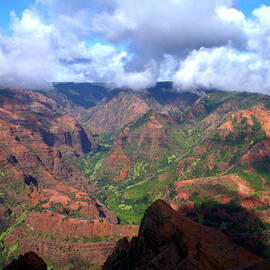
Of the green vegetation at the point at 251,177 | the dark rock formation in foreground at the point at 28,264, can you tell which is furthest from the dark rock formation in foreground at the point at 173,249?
the green vegetation at the point at 251,177

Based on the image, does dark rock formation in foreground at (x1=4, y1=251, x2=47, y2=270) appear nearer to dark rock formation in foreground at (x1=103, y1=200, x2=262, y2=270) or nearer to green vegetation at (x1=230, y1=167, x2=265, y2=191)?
dark rock formation in foreground at (x1=103, y1=200, x2=262, y2=270)

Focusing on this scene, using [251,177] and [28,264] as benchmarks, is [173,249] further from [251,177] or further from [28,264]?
[251,177]

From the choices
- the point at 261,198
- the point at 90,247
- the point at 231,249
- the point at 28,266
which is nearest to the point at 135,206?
the point at 90,247

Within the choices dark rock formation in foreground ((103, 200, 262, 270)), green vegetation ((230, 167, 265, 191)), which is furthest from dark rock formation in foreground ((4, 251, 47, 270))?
green vegetation ((230, 167, 265, 191))

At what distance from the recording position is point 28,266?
1580 inches

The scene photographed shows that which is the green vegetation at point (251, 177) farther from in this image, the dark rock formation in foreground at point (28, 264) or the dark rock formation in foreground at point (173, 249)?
the dark rock formation in foreground at point (28, 264)

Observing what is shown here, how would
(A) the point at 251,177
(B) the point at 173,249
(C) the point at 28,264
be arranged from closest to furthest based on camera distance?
1. (C) the point at 28,264
2. (B) the point at 173,249
3. (A) the point at 251,177

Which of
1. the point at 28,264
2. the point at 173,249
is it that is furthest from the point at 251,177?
the point at 28,264

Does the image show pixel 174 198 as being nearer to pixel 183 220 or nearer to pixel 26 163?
pixel 183 220

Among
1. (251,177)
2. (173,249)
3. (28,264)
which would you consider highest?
(173,249)

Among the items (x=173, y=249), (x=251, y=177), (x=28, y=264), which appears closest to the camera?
(x=28, y=264)

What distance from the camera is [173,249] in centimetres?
4844

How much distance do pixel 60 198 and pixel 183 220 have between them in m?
106

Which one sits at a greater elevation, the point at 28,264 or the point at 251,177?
the point at 28,264
